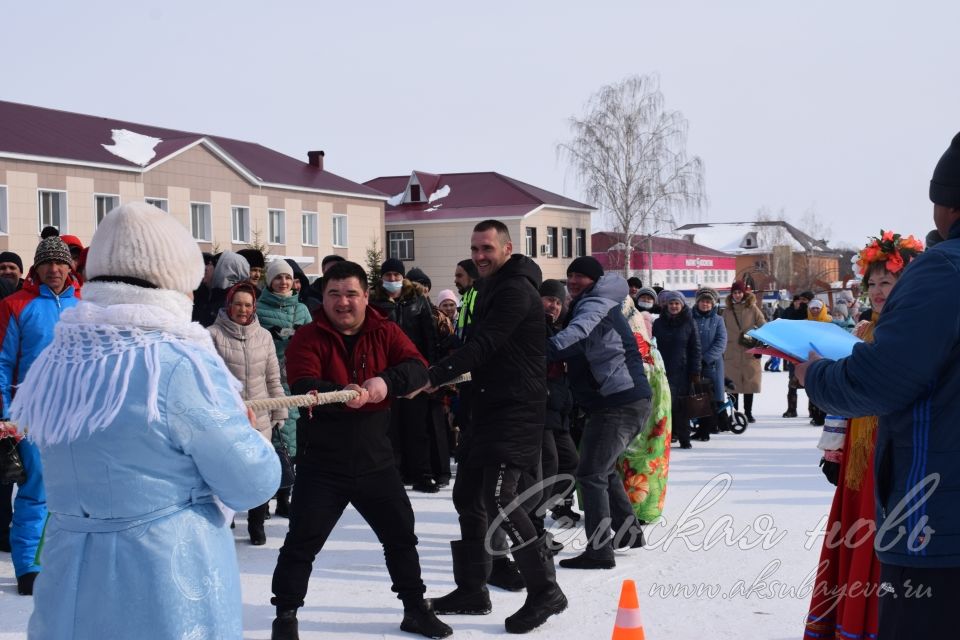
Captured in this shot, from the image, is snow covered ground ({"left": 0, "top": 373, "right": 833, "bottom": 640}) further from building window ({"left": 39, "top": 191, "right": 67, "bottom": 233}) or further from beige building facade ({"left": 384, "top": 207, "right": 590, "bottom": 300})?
beige building facade ({"left": 384, "top": 207, "right": 590, "bottom": 300})

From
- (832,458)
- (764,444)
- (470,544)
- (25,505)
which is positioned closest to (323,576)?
(470,544)

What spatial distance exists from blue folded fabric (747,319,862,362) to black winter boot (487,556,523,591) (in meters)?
2.61

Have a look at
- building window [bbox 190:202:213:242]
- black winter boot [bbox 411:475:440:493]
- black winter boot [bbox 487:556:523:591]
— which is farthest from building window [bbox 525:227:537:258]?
black winter boot [bbox 487:556:523:591]

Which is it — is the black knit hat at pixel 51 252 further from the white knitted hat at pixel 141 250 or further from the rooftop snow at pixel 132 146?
the rooftop snow at pixel 132 146

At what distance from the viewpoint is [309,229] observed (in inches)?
1534

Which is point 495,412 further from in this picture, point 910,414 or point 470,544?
point 910,414

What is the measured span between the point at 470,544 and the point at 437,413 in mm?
4141

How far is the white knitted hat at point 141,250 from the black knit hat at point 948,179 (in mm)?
1970

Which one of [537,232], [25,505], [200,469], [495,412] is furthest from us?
[537,232]

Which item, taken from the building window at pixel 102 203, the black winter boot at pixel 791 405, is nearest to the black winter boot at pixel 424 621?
the black winter boot at pixel 791 405

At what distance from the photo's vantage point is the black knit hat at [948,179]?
8.52 ft

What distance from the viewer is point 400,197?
4809 cm

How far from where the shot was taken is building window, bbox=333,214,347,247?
132 ft

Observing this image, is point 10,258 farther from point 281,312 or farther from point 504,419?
point 504,419
